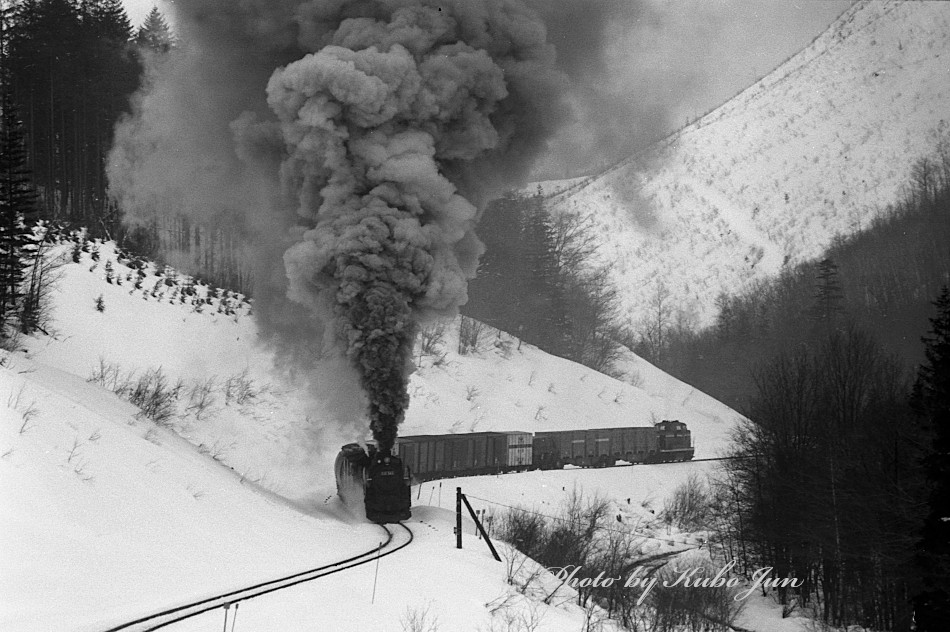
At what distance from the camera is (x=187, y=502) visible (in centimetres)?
1099

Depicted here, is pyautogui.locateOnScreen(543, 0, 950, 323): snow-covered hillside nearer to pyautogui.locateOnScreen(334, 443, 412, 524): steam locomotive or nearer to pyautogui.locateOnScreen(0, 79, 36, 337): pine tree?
pyautogui.locateOnScreen(0, 79, 36, 337): pine tree

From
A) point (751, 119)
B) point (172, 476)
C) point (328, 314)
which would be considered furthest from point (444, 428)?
point (751, 119)

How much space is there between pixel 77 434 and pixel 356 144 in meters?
9.48

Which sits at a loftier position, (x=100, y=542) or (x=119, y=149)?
(x=119, y=149)

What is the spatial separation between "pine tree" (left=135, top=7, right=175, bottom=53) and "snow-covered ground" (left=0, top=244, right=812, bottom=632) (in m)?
14.4

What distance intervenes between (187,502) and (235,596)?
2.81 metres

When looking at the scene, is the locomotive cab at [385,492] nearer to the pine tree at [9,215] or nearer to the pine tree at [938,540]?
the pine tree at [938,540]

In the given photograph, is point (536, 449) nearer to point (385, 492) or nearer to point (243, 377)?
point (243, 377)

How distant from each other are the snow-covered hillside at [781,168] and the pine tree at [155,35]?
54.5 metres

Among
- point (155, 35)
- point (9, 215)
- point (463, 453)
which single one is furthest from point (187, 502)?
point (155, 35)

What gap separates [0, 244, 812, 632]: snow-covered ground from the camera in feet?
26.2

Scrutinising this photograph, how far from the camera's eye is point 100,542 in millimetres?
8570

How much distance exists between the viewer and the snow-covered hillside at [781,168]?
82.4 m

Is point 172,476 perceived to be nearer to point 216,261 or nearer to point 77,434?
point 77,434
